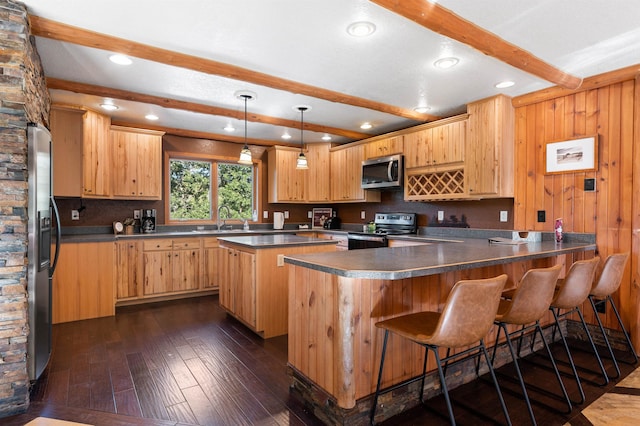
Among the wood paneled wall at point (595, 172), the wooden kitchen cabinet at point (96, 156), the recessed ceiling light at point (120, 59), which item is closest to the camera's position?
the recessed ceiling light at point (120, 59)

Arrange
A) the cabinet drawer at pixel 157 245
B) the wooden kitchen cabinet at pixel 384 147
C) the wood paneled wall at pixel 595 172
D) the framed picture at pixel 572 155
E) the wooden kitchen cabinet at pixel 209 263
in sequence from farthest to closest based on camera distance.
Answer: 1. the wooden kitchen cabinet at pixel 209 263
2. the wooden kitchen cabinet at pixel 384 147
3. the cabinet drawer at pixel 157 245
4. the framed picture at pixel 572 155
5. the wood paneled wall at pixel 595 172

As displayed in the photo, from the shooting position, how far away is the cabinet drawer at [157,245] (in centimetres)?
447

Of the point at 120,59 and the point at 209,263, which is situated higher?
the point at 120,59

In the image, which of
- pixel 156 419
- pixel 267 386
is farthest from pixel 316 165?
pixel 156 419

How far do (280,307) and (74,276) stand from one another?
2.36 meters

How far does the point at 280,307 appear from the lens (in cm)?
334

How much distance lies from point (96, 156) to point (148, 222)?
109cm

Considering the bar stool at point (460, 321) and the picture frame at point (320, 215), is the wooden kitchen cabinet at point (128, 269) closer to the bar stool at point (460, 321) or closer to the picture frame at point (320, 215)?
the picture frame at point (320, 215)

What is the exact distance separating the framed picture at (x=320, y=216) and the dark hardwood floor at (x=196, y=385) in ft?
10.4

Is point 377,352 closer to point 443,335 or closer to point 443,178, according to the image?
point 443,335

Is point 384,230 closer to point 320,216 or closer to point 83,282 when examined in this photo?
point 320,216

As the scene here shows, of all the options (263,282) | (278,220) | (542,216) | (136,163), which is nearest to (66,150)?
(136,163)

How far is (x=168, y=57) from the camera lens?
2.60 meters

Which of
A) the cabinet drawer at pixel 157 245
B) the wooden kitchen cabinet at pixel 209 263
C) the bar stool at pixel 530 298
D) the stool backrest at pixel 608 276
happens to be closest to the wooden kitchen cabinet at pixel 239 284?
the wooden kitchen cabinet at pixel 209 263
